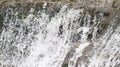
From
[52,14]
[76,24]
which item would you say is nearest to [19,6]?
[52,14]

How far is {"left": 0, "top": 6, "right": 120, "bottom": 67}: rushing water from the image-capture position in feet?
12.8

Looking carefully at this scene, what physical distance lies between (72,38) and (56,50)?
303 mm

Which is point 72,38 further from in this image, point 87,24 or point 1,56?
point 1,56

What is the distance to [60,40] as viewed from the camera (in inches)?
162

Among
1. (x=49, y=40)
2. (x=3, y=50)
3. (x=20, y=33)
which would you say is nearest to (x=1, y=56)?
(x=3, y=50)

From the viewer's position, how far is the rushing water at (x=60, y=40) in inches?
153

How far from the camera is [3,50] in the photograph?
14.0 feet

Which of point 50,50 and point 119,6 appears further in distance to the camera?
point 50,50

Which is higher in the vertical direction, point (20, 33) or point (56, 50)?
point (20, 33)

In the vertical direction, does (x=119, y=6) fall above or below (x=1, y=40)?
below

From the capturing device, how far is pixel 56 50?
4.20 m

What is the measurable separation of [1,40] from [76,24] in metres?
1.08

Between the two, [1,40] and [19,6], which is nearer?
[19,6]

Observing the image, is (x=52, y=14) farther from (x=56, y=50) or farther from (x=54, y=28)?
(x=56, y=50)
